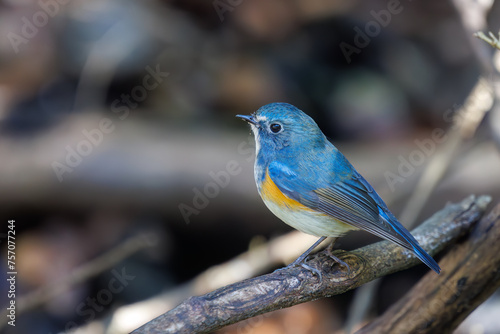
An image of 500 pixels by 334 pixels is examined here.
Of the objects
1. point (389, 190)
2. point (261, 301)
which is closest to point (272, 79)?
point (389, 190)

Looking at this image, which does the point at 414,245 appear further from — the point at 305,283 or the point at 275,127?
the point at 275,127

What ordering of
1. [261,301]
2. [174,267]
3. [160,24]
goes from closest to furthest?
[261,301] < [174,267] < [160,24]

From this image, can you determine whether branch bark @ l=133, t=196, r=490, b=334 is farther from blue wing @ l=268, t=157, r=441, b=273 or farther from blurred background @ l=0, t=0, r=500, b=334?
blurred background @ l=0, t=0, r=500, b=334

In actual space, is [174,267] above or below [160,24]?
below

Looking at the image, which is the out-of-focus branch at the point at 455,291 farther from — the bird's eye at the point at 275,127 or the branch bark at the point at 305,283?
the bird's eye at the point at 275,127

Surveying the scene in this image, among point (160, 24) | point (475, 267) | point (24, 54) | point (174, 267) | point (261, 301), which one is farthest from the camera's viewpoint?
point (160, 24)

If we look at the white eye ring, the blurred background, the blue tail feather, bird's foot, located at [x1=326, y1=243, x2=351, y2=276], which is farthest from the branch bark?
the blurred background

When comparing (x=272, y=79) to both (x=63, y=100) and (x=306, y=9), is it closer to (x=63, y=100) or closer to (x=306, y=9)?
(x=306, y=9)
